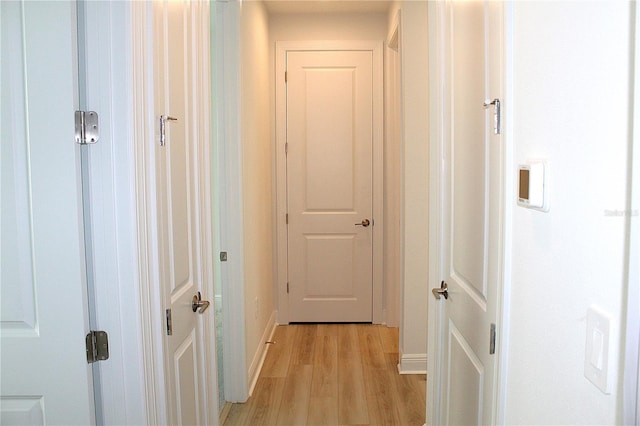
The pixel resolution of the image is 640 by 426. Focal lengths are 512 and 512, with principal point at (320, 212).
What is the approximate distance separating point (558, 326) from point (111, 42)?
4.04 ft

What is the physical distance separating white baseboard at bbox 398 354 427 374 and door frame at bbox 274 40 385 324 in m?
1.10

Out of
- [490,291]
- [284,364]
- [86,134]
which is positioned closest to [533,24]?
[490,291]

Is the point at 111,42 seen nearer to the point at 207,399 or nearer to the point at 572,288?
the point at 572,288

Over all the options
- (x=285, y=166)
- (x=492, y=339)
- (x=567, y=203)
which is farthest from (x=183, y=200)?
(x=285, y=166)

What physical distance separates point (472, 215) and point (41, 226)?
4.07 ft

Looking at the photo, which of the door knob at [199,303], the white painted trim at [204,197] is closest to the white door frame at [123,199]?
the door knob at [199,303]

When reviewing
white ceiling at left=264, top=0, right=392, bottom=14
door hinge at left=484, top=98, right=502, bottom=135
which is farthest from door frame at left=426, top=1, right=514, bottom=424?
white ceiling at left=264, top=0, right=392, bottom=14

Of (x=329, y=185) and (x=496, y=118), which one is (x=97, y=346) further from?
(x=329, y=185)

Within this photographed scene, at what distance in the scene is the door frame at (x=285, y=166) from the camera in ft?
14.1

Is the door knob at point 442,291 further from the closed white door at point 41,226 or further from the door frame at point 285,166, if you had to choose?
the door frame at point 285,166

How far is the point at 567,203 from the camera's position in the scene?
3.11 feet

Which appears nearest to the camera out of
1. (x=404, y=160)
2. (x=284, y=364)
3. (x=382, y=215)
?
(x=404, y=160)

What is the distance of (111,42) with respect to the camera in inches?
51.4

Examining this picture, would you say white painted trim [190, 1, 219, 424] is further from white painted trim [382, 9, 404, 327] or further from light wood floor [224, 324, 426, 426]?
white painted trim [382, 9, 404, 327]
